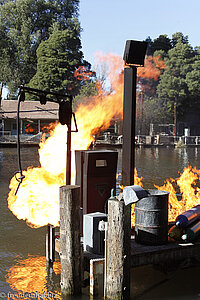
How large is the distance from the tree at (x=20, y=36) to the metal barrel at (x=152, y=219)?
55394 millimetres

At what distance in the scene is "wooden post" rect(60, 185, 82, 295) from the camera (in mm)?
5781

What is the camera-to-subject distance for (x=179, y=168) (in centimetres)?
2502

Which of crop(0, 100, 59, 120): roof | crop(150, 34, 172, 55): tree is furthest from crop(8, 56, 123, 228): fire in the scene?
crop(150, 34, 172, 55): tree

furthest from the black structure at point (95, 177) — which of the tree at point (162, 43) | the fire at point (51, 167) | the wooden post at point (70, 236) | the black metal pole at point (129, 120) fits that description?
the tree at point (162, 43)

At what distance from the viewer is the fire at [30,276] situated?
6582mm

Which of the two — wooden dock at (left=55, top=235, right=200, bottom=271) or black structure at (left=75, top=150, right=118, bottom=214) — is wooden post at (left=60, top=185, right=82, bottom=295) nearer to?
wooden dock at (left=55, top=235, right=200, bottom=271)

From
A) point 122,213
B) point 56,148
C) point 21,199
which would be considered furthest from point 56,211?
point 122,213

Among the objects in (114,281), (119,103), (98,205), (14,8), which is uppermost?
(14,8)

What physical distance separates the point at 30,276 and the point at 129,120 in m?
3.42

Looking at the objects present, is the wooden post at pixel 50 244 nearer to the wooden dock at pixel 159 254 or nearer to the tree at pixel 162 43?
the wooden dock at pixel 159 254

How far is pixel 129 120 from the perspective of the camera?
7.49 meters

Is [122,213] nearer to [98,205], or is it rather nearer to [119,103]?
[98,205]

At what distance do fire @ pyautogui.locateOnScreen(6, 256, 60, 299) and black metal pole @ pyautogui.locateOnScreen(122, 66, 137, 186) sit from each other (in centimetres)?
227

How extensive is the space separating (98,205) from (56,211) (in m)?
3.28
